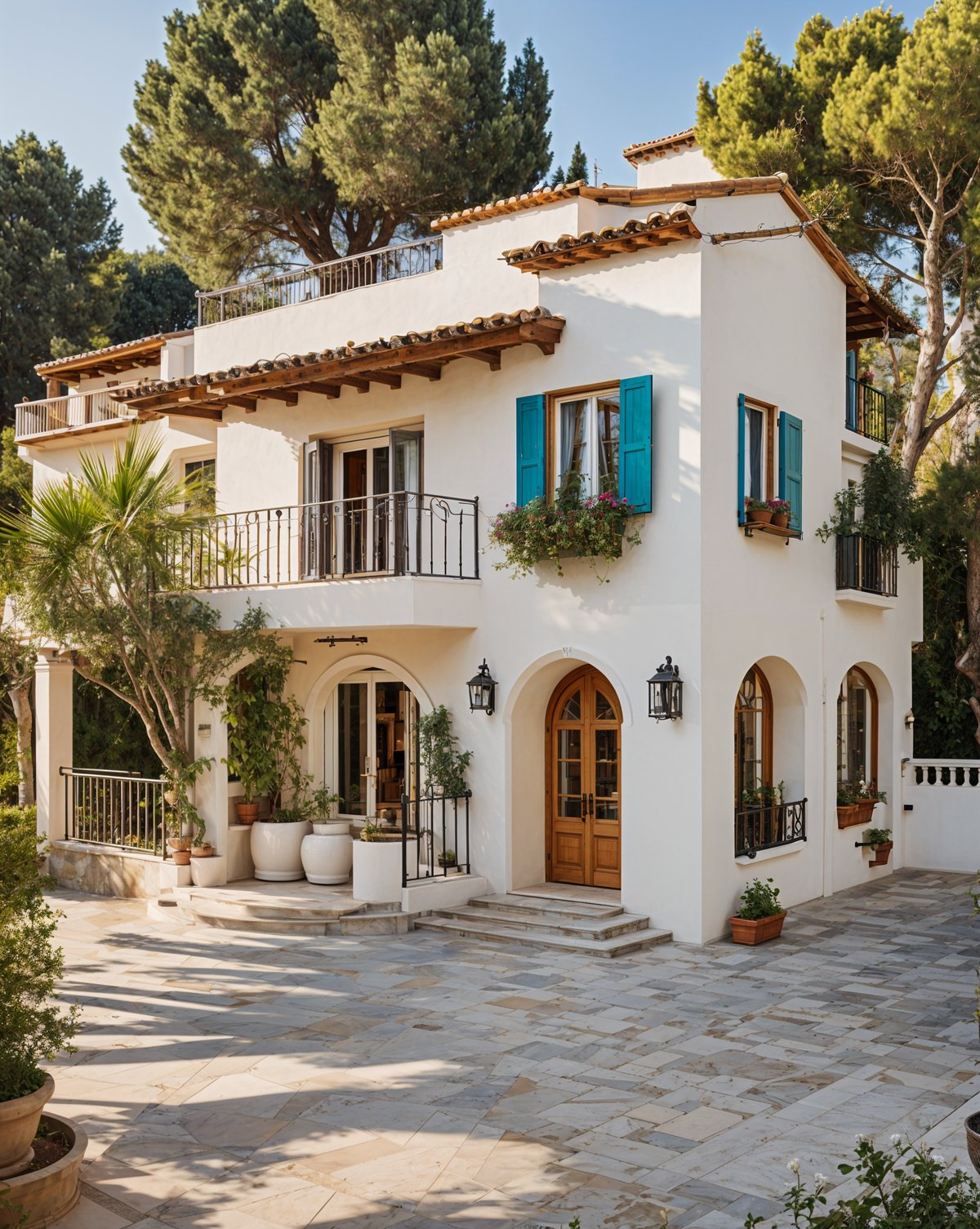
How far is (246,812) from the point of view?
14.7m

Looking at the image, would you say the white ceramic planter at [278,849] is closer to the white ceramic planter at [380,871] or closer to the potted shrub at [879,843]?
the white ceramic planter at [380,871]

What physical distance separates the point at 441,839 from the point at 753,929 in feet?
12.5

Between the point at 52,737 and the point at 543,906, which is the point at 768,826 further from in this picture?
the point at 52,737

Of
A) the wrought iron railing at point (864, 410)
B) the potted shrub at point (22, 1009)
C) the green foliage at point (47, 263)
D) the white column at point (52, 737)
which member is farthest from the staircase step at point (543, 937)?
the green foliage at point (47, 263)

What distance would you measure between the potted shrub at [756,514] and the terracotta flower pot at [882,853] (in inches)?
223

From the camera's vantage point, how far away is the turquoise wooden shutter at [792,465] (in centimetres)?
1346

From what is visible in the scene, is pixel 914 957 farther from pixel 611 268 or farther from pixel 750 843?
pixel 611 268

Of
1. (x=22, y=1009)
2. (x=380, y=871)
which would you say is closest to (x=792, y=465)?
(x=380, y=871)

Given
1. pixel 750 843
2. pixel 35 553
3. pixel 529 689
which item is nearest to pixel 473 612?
pixel 529 689

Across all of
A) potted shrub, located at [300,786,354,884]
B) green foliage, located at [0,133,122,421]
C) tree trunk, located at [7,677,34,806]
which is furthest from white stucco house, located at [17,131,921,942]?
green foliage, located at [0,133,122,421]

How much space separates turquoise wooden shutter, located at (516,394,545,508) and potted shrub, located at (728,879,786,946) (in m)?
4.81

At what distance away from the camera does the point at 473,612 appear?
13.5 metres

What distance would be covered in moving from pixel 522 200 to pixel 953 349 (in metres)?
12.6

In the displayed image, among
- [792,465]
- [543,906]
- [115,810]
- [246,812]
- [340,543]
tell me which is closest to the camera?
[543,906]
